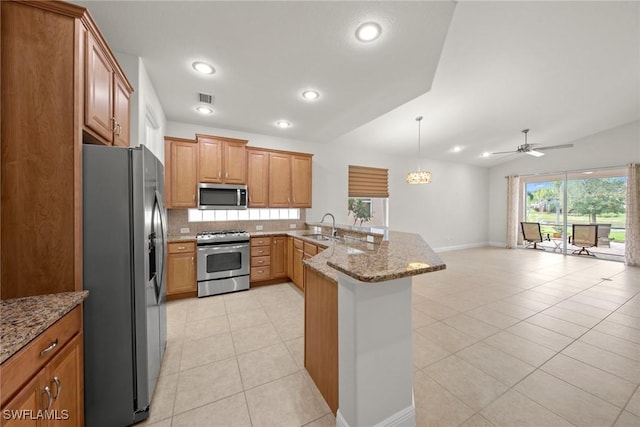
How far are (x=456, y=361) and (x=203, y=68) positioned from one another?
3.74 meters

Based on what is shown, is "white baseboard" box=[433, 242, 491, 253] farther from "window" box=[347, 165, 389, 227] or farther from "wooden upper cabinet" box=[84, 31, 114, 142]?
"wooden upper cabinet" box=[84, 31, 114, 142]

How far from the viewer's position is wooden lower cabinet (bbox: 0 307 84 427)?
76cm

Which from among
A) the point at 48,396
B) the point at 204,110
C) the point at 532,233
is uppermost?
the point at 204,110

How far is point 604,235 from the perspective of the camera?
6.27 meters

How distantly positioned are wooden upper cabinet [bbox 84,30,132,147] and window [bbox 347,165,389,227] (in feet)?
14.6

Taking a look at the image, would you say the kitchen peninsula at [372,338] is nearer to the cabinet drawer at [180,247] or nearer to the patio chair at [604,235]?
the cabinet drawer at [180,247]

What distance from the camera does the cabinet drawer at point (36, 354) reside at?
74 cm

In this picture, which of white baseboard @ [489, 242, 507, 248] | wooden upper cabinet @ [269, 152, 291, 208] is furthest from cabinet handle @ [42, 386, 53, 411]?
white baseboard @ [489, 242, 507, 248]

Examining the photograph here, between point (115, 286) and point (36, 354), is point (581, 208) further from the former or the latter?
point (36, 354)

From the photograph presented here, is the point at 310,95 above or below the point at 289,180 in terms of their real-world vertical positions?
above

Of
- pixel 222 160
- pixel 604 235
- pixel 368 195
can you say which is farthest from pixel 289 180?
pixel 604 235

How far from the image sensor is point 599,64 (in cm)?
347

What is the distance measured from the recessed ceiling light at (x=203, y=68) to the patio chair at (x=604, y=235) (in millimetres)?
9593

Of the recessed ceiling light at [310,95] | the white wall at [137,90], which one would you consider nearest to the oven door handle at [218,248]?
the white wall at [137,90]
